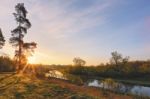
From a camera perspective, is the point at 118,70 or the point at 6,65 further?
the point at 118,70

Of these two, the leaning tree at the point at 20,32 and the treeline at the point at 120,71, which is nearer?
the leaning tree at the point at 20,32

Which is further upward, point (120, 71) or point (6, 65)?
point (6, 65)

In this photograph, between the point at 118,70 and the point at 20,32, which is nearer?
the point at 20,32

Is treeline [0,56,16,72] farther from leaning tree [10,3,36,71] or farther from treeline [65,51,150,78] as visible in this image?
treeline [65,51,150,78]

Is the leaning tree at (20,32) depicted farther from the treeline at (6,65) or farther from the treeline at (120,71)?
the treeline at (120,71)

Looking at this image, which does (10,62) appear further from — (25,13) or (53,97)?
(53,97)

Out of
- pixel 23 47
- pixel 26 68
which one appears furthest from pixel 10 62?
pixel 23 47

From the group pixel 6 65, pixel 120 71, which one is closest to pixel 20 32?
pixel 6 65

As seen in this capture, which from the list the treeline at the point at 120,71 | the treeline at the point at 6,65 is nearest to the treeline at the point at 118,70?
the treeline at the point at 120,71

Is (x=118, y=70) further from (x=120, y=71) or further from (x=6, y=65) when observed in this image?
(x=6, y=65)

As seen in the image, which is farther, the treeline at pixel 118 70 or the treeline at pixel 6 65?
the treeline at pixel 118 70

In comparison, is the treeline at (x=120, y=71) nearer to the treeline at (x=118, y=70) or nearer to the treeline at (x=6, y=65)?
the treeline at (x=118, y=70)

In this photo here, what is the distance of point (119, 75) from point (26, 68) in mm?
49494

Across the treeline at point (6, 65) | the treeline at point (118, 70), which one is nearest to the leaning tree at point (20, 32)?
the treeline at point (6, 65)
